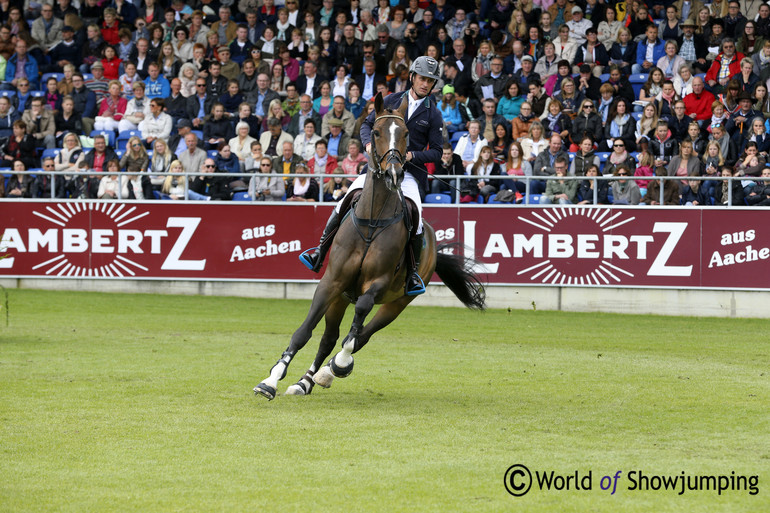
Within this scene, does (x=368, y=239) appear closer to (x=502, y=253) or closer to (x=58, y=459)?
(x=58, y=459)

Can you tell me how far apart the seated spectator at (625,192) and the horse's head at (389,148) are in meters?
10.3

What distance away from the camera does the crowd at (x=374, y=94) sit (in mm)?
20078

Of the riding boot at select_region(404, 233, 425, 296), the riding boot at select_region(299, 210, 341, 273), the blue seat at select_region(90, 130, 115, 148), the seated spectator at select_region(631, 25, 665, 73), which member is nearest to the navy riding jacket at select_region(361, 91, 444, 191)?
the riding boot at select_region(404, 233, 425, 296)

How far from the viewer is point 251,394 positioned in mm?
9898

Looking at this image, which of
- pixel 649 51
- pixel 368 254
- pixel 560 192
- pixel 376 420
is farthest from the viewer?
pixel 649 51

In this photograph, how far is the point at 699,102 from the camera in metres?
21.6

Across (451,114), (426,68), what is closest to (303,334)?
(426,68)

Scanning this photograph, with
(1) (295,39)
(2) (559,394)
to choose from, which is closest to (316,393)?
(2) (559,394)

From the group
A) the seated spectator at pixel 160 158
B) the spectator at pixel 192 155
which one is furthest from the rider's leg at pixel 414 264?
the seated spectator at pixel 160 158

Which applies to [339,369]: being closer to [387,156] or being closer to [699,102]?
[387,156]

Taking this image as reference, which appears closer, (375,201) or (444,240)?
(375,201)

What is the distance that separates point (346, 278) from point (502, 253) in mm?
10436

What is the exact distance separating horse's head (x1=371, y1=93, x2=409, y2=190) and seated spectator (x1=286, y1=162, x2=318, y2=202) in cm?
1092

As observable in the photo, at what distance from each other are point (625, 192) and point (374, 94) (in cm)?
684
